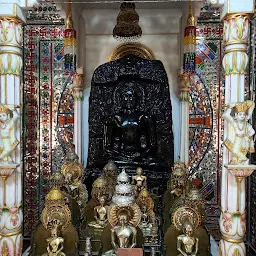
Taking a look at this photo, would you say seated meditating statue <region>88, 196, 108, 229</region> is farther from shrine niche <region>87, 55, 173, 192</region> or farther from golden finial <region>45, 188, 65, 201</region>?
shrine niche <region>87, 55, 173, 192</region>

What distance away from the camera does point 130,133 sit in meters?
6.69

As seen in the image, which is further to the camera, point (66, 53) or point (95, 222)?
point (66, 53)

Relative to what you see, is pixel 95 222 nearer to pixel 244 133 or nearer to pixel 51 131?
pixel 244 133

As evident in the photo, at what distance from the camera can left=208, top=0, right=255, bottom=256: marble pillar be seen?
409 cm

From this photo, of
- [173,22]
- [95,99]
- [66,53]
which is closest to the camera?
[66,53]

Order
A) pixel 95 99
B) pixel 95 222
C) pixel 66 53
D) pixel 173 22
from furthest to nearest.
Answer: pixel 173 22 < pixel 95 99 < pixel 66 53 < pixel 95 222

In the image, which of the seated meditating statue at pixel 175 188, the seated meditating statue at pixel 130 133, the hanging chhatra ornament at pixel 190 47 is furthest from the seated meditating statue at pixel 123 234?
the hanging chhatra ornament at pixel 190 47

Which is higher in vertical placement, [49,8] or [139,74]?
[49,8]

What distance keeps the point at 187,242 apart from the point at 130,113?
3.25 metres

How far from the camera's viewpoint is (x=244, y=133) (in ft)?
13.3

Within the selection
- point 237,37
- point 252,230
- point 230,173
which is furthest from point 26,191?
point 237,37

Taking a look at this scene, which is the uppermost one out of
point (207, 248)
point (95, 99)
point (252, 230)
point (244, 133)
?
point (95, 99)

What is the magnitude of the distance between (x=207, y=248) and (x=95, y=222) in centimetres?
136

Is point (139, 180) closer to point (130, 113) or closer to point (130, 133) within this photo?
point (130, 133)
